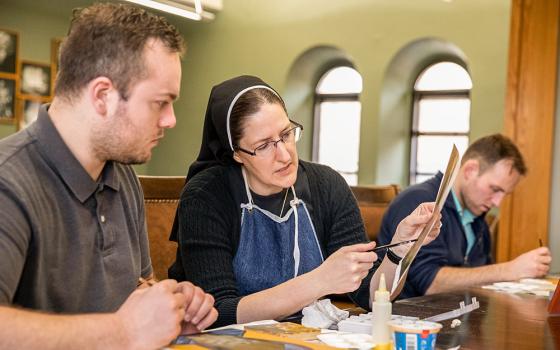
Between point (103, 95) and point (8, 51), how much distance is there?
26.5ft

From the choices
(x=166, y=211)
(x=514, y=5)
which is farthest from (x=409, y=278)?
(x=514, y=5)

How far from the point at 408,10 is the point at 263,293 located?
22.8 ft

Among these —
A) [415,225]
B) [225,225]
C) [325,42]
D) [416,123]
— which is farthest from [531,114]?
[325,42]

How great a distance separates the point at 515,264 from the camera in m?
3.16

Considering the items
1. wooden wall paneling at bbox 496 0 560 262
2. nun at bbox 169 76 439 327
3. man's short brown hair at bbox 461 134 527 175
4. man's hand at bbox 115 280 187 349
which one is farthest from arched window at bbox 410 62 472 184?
man's hand at bbox 115 280 187 349

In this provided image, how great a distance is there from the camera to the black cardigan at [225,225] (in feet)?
7.60

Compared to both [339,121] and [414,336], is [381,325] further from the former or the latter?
[339,121]

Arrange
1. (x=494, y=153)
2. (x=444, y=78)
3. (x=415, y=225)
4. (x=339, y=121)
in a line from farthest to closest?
(x=339, y=121)
(x=444, y=78)
(x=494, y=153)
(x=415, y=225)

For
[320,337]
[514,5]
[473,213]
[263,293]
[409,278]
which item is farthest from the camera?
[514,5]

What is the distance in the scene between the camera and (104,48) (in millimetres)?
1728

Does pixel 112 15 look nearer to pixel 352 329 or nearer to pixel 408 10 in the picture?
pixel 352 329

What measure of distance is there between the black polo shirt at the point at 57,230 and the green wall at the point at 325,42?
21.9 feet

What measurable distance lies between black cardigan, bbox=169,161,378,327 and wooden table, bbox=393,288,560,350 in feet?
0.92

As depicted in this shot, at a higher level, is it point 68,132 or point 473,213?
point 68,132
